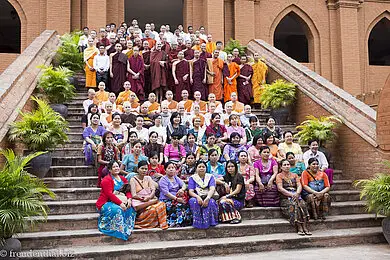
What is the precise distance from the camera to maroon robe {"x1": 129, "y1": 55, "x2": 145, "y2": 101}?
10.4 m

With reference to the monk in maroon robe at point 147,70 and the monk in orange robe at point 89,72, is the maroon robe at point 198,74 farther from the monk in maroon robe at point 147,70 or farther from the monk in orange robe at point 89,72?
the monk in orange robe at point 89,72

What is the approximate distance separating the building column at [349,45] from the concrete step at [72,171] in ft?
43.2

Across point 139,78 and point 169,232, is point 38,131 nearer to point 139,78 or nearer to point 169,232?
point 169,232

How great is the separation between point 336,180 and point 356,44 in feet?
37.7

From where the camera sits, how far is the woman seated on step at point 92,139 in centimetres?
697

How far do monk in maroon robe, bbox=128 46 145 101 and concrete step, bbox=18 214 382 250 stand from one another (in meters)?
5.26

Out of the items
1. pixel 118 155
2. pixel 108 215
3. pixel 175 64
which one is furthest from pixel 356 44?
pixel 108 215

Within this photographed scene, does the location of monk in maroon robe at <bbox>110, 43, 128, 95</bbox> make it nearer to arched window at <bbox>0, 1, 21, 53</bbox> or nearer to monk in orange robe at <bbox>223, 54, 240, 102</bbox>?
monk in orange robe at <bbox>223, 54, 240, 102</bbox>

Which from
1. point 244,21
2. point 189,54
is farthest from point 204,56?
point 244,21

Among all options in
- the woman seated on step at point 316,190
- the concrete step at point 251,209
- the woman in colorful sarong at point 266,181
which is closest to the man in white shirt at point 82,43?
the concrete step at point 251,209

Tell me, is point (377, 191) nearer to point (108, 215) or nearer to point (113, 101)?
point (108, 215)

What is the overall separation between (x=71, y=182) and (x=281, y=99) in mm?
5534

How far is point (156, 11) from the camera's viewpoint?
784 inches

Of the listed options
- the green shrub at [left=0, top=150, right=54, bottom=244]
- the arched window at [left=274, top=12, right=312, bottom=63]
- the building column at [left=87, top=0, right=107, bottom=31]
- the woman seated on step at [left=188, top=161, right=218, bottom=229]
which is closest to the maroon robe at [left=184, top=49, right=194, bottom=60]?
the building column at [left=87, top=0, right=107, bottom=31]
